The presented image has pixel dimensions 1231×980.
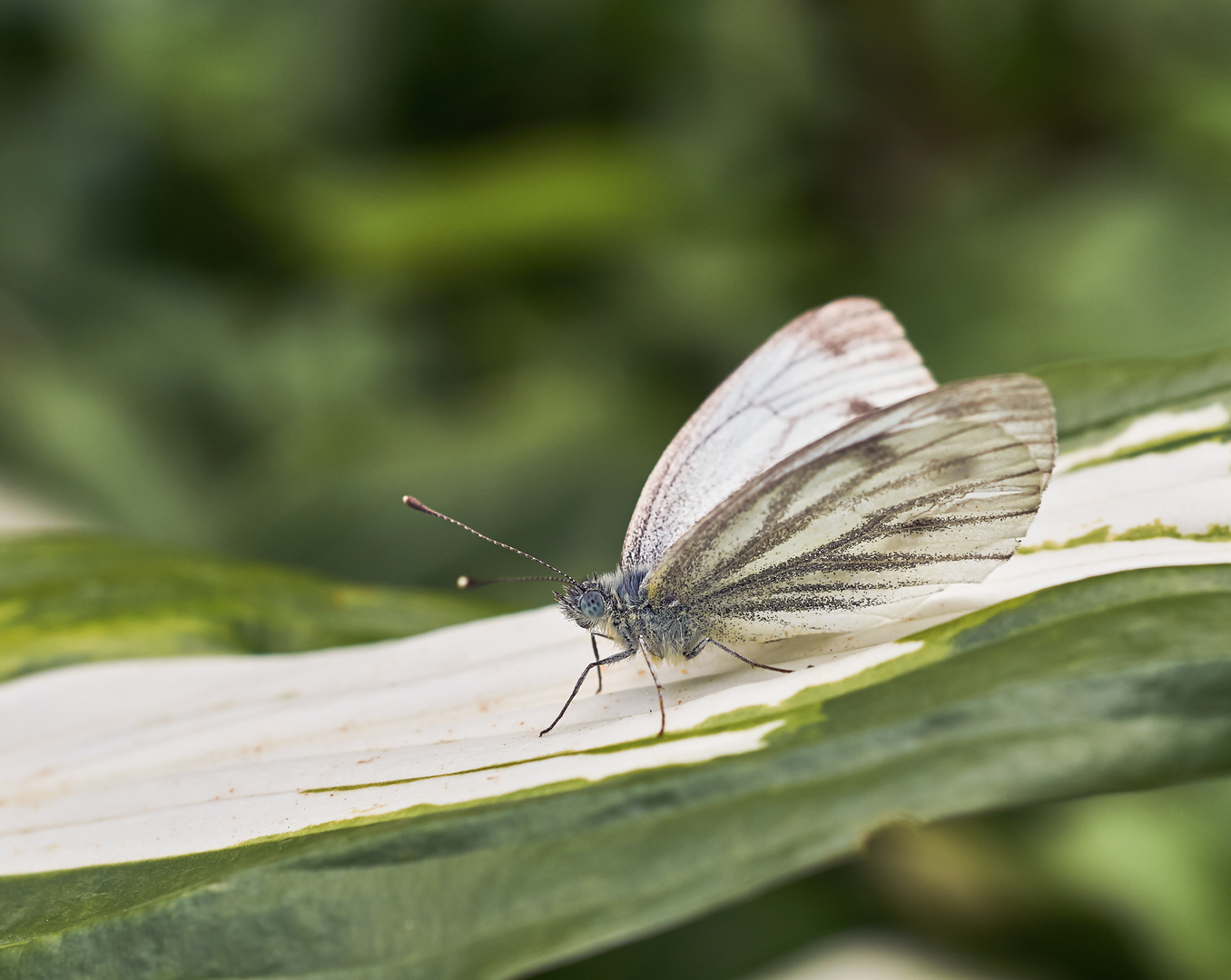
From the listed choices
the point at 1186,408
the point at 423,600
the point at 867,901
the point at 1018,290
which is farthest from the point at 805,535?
the point at 1018,290

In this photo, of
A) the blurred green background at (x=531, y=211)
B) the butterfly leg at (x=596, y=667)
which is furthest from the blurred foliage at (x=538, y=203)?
the butterfly leg at (x=596, y=667)

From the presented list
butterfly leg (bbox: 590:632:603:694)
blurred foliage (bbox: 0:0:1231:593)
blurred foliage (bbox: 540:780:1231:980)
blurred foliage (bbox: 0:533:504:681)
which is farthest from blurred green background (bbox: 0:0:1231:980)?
A: butterfly leg (bbox: 590:632:603:694)

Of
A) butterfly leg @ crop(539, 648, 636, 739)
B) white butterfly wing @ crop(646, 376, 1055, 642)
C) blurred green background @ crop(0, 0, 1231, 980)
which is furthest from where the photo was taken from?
blurred green background @ crop(0, 0, 1231, 980)

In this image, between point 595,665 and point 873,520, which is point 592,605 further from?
point 873,520

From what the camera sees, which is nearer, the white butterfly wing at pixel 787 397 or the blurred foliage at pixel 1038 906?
the white butterfly wing at pixel 787 397

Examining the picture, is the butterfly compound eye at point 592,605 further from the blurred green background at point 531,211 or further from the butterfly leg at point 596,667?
the blurred green background at point 531,211

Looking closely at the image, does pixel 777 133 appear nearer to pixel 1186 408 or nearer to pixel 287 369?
pixel 287 369

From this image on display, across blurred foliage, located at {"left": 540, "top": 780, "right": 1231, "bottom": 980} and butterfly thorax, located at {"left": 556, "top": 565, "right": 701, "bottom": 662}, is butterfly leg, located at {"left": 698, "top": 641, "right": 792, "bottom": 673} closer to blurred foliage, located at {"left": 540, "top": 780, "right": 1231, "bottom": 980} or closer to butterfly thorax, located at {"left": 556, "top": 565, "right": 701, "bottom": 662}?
butterfly thorax, located at {"left": 556, "top": 565, "right": 701, "bottom": 662}

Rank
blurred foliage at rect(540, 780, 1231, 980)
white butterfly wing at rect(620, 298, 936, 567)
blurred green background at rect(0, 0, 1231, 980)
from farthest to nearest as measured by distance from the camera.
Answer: blurred green background at rect(0, 0, 1231, 980)
blurred foliage at rect(540, 780, 1231, 980)
white butterfly wing at rect(620, 298, 936, 567)
